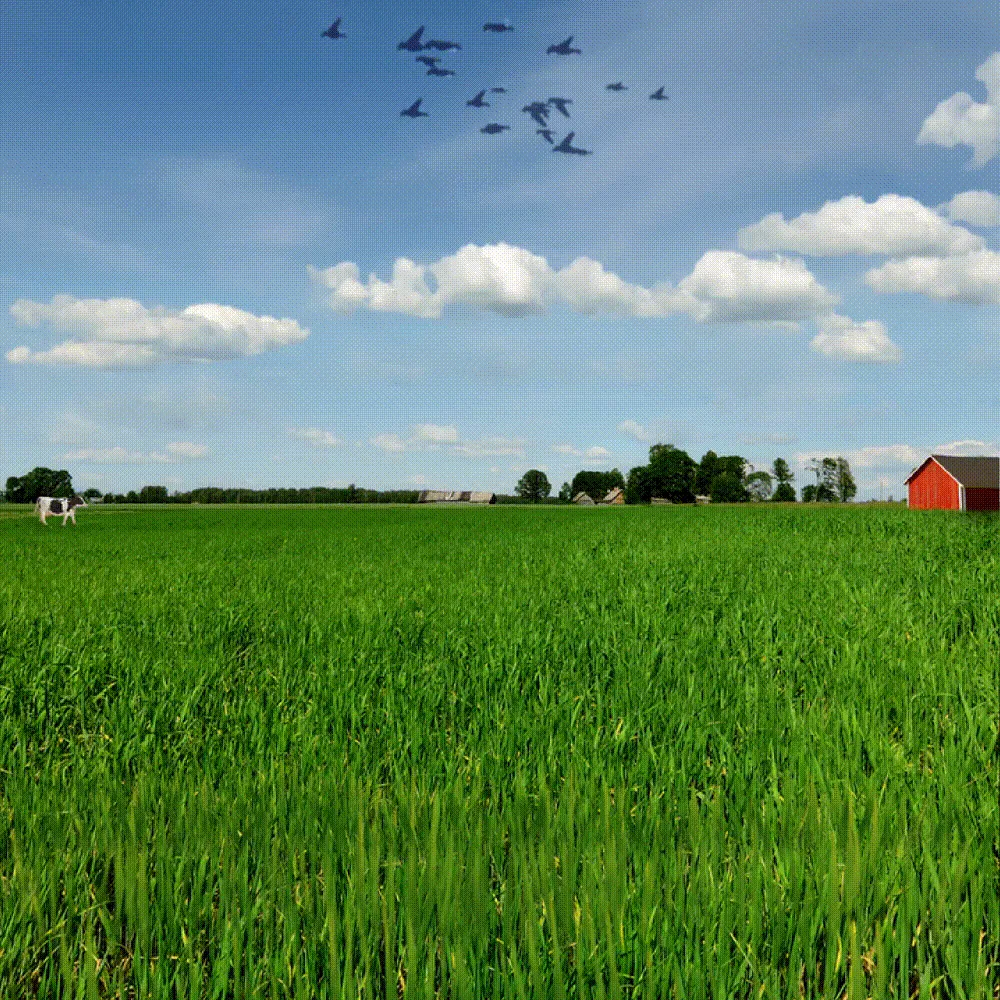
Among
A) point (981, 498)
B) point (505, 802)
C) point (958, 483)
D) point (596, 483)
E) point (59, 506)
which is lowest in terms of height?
point (505, 802)

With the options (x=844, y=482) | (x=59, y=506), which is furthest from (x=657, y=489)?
(x=59, y=506)

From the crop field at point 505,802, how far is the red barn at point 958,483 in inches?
2582

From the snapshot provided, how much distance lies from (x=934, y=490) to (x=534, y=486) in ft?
428

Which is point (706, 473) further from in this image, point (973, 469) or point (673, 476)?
point (973, 469)

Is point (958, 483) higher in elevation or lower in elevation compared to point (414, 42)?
lower

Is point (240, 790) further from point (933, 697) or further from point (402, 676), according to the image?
point (933, 697)

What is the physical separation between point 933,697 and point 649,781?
7.55ft

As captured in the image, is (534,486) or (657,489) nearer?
(657,489)

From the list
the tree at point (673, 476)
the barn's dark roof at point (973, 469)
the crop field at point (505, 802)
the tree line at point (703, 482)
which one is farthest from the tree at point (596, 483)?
the crop field at point (505, 802)

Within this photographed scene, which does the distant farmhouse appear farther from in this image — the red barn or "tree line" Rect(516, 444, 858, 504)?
the red barn

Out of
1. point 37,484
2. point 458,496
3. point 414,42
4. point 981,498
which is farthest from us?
point 458,496

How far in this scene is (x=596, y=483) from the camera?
617 ft

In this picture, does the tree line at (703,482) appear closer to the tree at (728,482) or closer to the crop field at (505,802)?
the tree at (728,482)

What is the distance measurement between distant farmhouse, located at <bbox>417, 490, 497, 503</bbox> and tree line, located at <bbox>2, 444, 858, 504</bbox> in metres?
4.95
